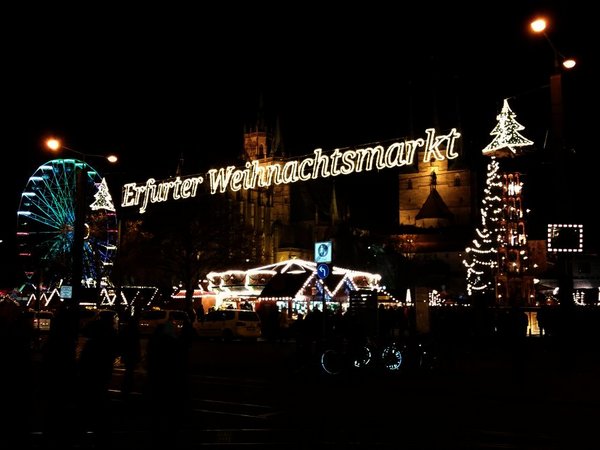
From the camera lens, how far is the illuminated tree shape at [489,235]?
52688mm

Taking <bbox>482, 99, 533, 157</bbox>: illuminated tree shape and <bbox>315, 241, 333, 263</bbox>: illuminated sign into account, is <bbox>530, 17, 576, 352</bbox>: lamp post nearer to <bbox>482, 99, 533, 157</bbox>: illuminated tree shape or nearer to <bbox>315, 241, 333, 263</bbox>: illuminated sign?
<bbox>315, 241, 333, 263</bbox>: illuminated sign

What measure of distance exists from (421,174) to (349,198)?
33.3 metres

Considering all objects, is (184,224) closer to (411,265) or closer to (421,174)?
(411,265)

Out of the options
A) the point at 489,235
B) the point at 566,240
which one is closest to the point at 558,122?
the point at 566,240

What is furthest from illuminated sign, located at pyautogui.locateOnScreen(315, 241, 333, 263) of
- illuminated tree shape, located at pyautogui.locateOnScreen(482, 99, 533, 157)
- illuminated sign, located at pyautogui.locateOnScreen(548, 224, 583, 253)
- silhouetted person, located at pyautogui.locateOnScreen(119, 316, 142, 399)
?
illuminated tree shape, located at pyautogui.locateOnScreen(482, 99, 533, 157)

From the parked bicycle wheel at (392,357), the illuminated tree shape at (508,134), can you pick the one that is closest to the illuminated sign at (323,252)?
the parked bicycle wheel at (392,357)

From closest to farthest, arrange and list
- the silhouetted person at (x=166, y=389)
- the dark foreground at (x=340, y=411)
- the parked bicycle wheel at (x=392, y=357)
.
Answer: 1. the silhouetted person at (x=166, y=389)
2. the dark foreground at (x=340, y=411)
3. the parked bicycle wheel at (x=392, y=357)

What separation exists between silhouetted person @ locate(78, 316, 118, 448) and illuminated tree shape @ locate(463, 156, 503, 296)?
43.6 meters

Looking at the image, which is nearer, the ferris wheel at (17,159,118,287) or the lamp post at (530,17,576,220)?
the lamp post at (530,17,576,220)

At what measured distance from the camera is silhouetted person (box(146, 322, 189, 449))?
7641 millimetres

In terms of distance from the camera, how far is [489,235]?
207ft

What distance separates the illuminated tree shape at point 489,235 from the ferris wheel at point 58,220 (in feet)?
84.8

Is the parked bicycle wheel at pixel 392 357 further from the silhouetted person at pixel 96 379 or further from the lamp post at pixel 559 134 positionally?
the silhouetted person at pixel 96 379

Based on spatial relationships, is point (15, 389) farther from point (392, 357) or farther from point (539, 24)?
point (392, 357)
